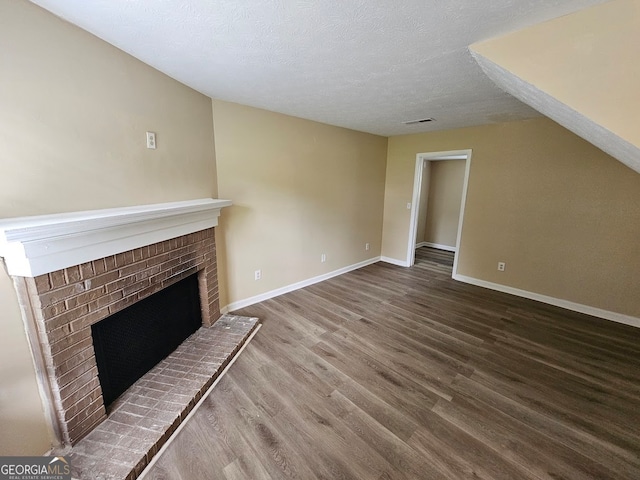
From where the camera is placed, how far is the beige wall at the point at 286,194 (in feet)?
8.80

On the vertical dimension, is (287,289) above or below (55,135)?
below

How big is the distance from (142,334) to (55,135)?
1377mm

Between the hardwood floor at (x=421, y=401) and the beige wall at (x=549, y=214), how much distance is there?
1.61 feet

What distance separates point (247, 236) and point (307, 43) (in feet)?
6.56

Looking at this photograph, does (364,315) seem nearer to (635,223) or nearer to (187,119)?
(187,119)

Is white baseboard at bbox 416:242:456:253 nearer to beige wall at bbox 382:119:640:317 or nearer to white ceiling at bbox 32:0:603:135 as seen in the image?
beige wall at bbox 382:119:640:317

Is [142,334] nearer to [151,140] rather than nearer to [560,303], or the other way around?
[151,140]

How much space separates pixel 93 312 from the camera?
1.42 metres

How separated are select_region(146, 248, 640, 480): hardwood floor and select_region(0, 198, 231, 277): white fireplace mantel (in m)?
1.19

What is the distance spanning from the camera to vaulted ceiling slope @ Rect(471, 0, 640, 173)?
1024mm

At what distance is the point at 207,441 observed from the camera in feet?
4.79

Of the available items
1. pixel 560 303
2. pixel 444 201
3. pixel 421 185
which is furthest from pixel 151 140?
pixel 444 201

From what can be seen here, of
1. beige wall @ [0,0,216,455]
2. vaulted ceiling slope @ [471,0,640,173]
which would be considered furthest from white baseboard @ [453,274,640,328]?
beige wall @ [0,0,216,455]

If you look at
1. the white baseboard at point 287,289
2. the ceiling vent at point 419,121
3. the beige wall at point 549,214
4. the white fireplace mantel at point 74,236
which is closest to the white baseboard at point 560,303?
the beige wall at point 549,214
